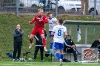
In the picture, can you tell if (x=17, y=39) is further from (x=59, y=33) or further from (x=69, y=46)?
(x=59, y=33)

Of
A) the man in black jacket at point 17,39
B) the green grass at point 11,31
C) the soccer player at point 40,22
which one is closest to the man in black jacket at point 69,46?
the soccer player at point 40,22

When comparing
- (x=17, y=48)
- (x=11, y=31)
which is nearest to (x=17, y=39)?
(x=17, y=48)

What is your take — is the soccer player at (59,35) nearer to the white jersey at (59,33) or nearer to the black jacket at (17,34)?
the white jersey at (59,33)

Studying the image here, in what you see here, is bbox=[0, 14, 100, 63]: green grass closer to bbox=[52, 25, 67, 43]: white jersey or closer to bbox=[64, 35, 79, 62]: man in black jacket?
bbox=[64, 35, 79, 62]: man in black jacket

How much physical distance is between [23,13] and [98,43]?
8480mm

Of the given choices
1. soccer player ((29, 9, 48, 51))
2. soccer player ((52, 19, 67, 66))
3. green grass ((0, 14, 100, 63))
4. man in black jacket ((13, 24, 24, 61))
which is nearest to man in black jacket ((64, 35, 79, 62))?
soccer player ((29, 9, 48, 51))

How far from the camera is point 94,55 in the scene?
2878 centimetres

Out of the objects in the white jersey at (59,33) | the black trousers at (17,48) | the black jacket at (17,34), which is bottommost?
the black trousers at (17,48)

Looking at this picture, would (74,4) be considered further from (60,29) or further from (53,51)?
(60,29)

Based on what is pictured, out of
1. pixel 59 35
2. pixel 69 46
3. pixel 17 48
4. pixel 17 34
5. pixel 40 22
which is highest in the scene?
pixel 40 22

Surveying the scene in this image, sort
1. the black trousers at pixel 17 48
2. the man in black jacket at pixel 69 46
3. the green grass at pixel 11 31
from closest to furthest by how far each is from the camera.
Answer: the man in black jacket at pixel 69 46 → the black trousers at pixel 17 48 → the green grass at pixel 11 31

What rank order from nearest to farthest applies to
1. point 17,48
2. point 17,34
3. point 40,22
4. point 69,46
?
point 40,22
point 69,46
point 17,34
point 17,48

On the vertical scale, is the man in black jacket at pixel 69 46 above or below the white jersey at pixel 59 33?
below

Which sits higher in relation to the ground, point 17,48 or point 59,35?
point 59,35
